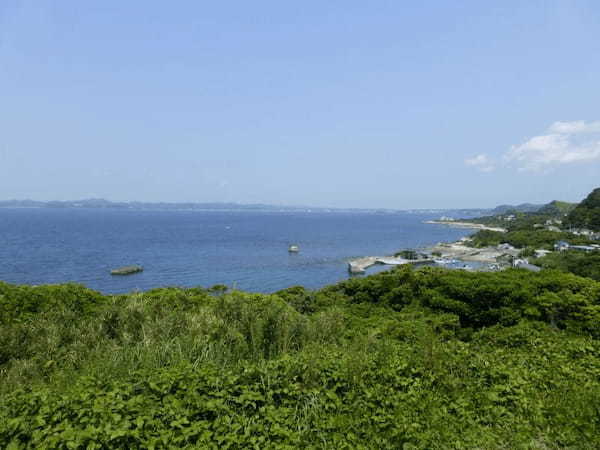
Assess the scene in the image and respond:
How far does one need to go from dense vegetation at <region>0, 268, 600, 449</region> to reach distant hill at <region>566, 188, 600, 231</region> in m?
91.5

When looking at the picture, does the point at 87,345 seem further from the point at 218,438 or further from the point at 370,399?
the point at 370,399

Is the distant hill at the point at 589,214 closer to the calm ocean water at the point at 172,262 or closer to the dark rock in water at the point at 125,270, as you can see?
the calm ocean water at the point at 172,262

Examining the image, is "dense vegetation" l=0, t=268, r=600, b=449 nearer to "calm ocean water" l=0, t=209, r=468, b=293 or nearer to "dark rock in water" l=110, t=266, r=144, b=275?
"calm ocean water" l=0, t=209, r=468, b=293

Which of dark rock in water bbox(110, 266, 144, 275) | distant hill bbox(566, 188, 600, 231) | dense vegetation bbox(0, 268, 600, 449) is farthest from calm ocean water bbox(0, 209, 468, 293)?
distant hill bbox(566, 188, 600, 231)

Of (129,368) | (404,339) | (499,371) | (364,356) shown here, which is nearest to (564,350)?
(499,371)

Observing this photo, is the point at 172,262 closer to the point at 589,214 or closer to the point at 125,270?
the point at 125,270

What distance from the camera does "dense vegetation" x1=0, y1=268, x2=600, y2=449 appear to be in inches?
104

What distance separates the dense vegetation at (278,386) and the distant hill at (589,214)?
300 feet

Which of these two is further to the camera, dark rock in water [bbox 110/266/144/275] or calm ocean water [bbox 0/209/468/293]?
dark rock in water [bbox 110/266/144/275]

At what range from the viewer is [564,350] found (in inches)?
189

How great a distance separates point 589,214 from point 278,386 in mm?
100829

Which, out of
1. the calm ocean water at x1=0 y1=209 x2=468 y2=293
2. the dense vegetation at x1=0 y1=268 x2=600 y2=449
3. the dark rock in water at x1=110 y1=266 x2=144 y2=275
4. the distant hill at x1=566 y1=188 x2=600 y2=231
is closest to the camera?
the dense vegetation at x1=0 y1=268 x2=600 y2=449

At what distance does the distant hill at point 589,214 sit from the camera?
247 ft

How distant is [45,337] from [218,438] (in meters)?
4.63
